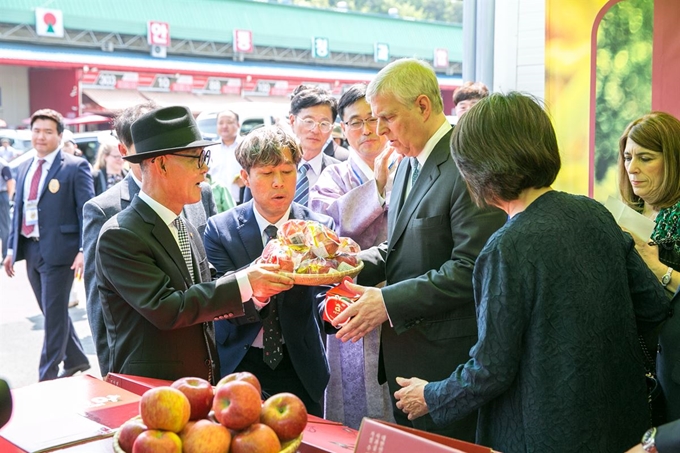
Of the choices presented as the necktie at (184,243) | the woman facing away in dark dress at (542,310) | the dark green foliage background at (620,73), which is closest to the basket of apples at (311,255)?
the necktie at (184,243)

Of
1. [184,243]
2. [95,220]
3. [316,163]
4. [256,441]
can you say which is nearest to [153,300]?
[184,243]

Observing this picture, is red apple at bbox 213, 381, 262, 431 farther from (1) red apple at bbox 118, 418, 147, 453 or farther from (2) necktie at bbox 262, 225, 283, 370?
(2) necktie at bbox 262, 225, 283, 370

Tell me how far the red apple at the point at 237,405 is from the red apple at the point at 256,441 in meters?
0.02

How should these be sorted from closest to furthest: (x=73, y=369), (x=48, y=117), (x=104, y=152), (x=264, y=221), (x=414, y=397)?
(x=414, y=397), (x=264, y=221), (x=73, y=369), (x=48, y=117), (x=104, y=152)

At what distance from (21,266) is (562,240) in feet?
34.1

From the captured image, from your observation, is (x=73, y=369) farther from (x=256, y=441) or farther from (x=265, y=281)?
(x=256, y=441)

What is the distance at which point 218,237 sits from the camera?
111 inches

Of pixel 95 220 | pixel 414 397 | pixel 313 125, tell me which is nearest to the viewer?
pixel 414 397

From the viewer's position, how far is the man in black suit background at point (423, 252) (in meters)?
2.40

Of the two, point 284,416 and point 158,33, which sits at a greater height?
point 158,33

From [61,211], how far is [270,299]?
11.1 feet

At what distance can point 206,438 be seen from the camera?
4.83 ft

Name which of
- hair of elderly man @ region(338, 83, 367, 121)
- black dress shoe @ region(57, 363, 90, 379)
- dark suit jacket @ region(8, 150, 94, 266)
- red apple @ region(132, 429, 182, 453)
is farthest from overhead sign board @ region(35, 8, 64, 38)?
red apple @ region(132, 429, 182, 453)

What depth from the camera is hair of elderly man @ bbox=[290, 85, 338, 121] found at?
168 inches
